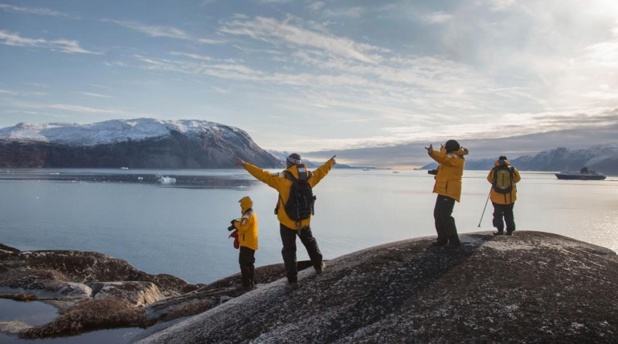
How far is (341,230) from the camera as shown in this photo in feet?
183

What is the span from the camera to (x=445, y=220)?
12.8 meters

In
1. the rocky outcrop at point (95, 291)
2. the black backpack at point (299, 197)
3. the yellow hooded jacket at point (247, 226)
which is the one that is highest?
the black backpack at point (299, 197)

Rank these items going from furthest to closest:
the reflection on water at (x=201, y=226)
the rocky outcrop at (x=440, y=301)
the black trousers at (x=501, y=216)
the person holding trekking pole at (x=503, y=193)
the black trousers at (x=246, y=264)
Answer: the reflection on water at (x=201, y=226), the black trousers at (x=246, y=264), the person holding trekking pole at (x=503, y=193), the black trousers at (x=501, y=216), the rocky outcrop at (x=440, y=301)

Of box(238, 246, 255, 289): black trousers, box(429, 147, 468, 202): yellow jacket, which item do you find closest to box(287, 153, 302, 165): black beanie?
box(429, 147, 468, 202): yellow jacket

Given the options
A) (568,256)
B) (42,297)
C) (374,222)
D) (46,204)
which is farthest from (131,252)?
(46,204)

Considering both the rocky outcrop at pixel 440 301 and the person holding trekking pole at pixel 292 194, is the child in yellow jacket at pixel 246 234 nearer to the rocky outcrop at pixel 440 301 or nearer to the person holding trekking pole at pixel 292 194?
the rocky outcrop at pixel 440 301

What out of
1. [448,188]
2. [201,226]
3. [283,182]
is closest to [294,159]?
[283,182]

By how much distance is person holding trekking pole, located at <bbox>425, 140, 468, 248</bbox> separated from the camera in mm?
12758

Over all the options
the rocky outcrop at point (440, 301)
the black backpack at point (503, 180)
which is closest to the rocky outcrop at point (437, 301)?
the rocky outcrop at point (440, 301)

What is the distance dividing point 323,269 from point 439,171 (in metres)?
4.67

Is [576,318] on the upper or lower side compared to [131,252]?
upper

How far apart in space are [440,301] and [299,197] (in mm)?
4383

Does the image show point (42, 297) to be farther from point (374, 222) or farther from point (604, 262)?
point (374, 222)

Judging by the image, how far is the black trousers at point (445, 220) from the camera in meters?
12.8
